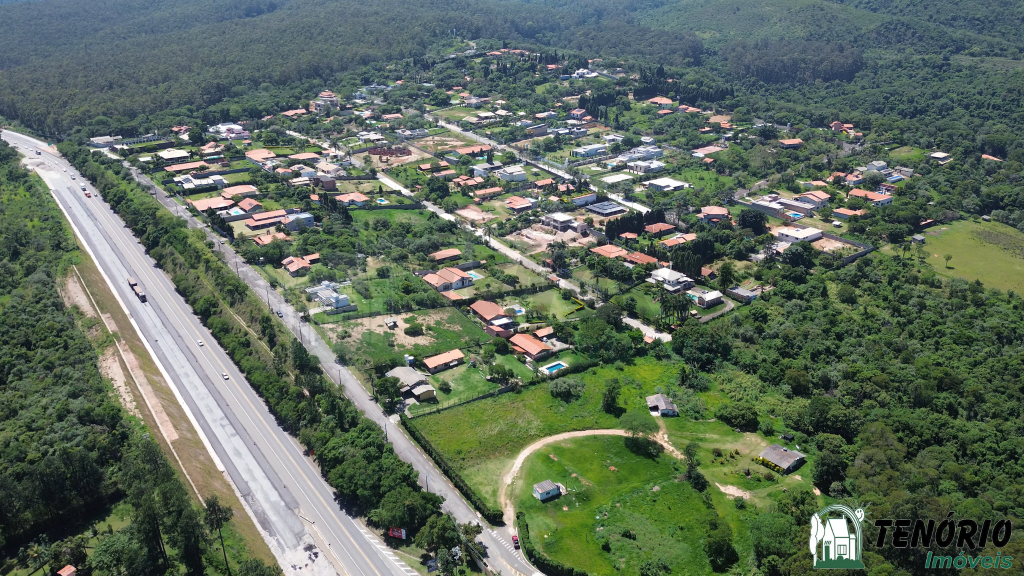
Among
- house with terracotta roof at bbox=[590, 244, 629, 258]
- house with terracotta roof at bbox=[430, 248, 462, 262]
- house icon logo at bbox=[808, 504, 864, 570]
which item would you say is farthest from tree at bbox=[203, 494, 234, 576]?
house with terracotta roof at bbox=[590, 244, 629, 258]

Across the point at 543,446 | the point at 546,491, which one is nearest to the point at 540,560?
the point at 546,491

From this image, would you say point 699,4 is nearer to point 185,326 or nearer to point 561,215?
point 561,215

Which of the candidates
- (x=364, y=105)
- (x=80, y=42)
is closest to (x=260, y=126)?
(x=364, y=105)

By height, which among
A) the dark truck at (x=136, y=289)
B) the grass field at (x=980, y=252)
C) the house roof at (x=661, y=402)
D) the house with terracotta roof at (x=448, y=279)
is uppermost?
the dark truck at (x=136, y=289)

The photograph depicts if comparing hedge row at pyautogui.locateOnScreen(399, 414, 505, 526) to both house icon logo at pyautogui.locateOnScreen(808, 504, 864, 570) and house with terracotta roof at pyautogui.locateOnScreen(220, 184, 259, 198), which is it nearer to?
house icon logo at pyautogui.locateOnScreen(808, 504, 864, 570)

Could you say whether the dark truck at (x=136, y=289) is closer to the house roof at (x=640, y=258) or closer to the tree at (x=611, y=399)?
the tree at (x=611, y=399)

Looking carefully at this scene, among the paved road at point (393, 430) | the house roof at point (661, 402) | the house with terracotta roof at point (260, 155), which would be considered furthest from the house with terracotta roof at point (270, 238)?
the house roof at point (661, 402)
